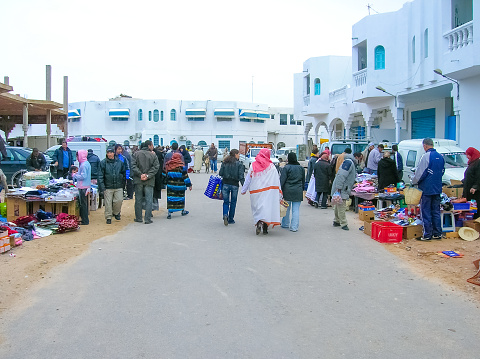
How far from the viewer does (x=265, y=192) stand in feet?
34.1

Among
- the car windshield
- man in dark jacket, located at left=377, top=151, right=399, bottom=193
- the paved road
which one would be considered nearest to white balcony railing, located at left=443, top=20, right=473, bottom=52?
the car windshield

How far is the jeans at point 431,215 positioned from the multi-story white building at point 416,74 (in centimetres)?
686

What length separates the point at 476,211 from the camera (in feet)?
34.0

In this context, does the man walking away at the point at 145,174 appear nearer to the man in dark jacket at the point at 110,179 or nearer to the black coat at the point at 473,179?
the man in dark jacket at the point at 110,179

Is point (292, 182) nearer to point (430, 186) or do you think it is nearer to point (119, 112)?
point (430, 186)

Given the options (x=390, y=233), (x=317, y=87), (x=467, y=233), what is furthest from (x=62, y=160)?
(x=317, y=87)

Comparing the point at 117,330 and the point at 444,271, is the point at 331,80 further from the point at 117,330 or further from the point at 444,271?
the point at 117,330

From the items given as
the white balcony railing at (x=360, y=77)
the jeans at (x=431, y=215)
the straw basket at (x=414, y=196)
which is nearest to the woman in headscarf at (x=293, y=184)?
the straw basket at (x=414, y=196)

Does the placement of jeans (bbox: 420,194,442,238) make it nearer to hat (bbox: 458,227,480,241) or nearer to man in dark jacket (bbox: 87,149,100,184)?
hat (bbox: 458,227,480,241)

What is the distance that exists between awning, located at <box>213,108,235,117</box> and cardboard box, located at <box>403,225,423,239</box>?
53.8 metres

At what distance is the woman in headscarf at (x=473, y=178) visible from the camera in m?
10.2

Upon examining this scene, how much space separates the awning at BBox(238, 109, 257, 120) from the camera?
63469mm

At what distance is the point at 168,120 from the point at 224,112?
24.0 feet

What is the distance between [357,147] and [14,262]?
16224mm
